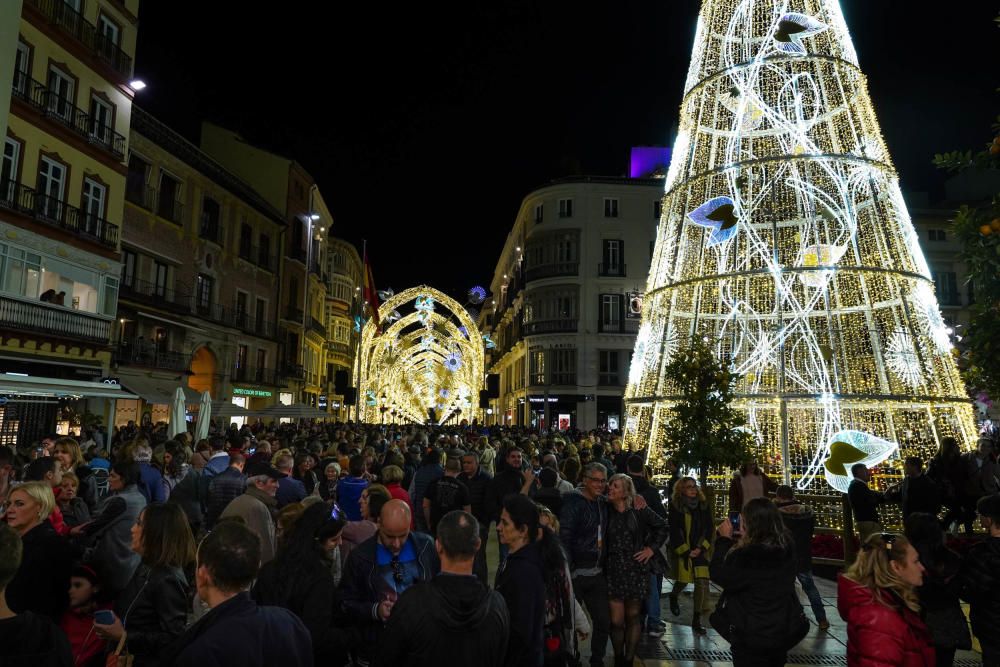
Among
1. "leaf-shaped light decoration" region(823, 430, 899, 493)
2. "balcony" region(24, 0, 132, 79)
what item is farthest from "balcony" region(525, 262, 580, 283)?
"leaf-shaped light decoration" region(823, 430, 899, 493)

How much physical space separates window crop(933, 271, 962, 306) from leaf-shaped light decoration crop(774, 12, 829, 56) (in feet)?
114

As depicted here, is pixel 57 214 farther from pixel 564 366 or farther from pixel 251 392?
pixel 564 366

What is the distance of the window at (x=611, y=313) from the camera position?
41094 millimetres

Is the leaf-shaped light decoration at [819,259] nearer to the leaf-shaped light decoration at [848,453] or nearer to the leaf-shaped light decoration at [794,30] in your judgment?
the leaf-shaped light decoration at [848,453]

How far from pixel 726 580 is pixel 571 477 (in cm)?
469

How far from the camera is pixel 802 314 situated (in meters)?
11.6

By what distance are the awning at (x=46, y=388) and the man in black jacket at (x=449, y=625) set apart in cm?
1240

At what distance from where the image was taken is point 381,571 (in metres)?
3.99

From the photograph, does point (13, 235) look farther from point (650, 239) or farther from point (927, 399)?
point (650, 239)

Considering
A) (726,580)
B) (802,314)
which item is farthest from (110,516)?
(802,314)

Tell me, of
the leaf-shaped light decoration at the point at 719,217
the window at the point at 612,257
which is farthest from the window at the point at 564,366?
the leaf-shaped light decoration at the point at 719,217

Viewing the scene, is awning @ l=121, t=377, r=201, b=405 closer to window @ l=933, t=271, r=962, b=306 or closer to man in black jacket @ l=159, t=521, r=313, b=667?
man in black jacket @ l=159, t=521, r=313, b=667

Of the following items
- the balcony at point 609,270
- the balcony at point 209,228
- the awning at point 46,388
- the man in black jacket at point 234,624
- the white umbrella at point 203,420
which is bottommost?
the man in black jacket at point 234,624

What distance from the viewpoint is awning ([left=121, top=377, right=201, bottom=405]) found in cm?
2025
